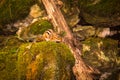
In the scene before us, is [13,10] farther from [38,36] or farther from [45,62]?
[45,62]

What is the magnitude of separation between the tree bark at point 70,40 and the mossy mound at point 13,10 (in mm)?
944

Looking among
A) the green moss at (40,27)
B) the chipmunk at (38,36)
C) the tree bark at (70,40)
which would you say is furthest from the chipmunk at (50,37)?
the green moss at (40,27)

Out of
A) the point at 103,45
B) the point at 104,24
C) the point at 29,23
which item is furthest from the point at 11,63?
the point at 104,24

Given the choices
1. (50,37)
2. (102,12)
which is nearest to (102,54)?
(102,12)

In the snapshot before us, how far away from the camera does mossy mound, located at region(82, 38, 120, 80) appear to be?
6.26 meters

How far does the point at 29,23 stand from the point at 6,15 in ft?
2.83

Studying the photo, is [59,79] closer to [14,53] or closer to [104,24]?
[14,53]

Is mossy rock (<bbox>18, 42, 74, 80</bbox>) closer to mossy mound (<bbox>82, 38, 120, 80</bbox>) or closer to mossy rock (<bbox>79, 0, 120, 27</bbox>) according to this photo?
mossy mound (<bbox>82, 38, 120, 80</bbox>)

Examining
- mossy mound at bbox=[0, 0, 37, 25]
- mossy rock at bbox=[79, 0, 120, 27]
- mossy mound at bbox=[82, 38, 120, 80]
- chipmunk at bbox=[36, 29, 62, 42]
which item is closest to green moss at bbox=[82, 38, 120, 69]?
mossy mound at bbox=[82, 38, 120, 80]

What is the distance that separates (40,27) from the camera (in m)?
6.77

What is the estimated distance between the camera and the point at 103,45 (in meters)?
6.71

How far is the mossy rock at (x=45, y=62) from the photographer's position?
4613 mm

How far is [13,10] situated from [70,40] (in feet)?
8.13

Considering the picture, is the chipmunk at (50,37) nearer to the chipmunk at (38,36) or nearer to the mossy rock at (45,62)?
the chipmunk at (38,36)
